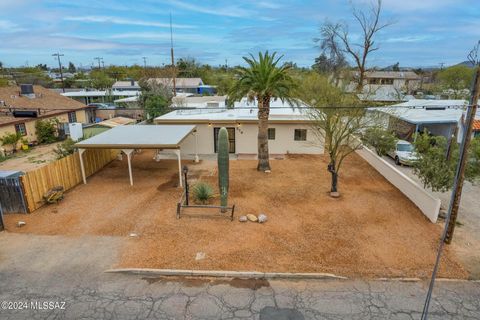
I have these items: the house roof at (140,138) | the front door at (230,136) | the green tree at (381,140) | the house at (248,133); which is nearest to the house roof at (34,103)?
the house roof at (140,138)

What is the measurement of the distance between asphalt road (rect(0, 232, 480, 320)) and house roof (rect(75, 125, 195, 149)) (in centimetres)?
735

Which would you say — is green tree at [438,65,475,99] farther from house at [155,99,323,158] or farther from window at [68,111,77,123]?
window at [68,111,77,123]

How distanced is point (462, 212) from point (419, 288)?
704 centimetres

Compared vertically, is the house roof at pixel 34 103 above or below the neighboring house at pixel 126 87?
below

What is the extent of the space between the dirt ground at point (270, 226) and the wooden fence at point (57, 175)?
2.04ft

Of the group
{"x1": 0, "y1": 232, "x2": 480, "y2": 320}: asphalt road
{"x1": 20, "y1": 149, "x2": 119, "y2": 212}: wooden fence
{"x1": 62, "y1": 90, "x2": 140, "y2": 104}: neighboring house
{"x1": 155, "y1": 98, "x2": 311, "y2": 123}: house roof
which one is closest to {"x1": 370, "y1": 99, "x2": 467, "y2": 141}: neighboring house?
{"x1": 155, "y1": 98, "x2": 311, "y2": 123}: house roof

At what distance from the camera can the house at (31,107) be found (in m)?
24.4

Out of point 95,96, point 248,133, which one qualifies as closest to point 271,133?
point 248,133

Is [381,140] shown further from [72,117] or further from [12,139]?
[72,117]

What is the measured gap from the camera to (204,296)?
8.08m

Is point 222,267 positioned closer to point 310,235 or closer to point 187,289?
point 187,289

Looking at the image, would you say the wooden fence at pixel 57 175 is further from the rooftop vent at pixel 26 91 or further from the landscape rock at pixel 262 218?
the rooftop vent at pixel 26 91

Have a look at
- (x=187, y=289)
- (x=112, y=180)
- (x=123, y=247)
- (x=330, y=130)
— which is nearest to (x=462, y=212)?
(x=330, y=130)

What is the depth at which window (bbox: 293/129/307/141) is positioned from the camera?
21839 mm
